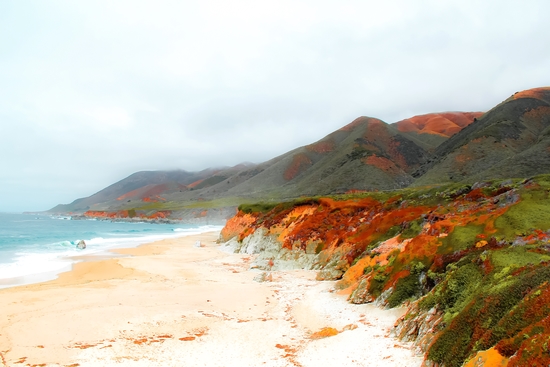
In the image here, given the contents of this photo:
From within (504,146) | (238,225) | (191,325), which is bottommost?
(191,325)

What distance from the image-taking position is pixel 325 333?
13.4 meters

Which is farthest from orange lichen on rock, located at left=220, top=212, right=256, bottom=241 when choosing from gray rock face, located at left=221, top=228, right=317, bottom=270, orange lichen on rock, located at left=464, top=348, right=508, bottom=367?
orange lichen on rock, located at left=464, top=348, right=508, bottom=367

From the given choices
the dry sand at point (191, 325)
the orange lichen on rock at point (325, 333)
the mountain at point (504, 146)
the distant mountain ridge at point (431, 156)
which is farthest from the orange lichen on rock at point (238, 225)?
the mountain at point (504, 146)

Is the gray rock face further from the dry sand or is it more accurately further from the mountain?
the mountain

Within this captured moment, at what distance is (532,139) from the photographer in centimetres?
10275

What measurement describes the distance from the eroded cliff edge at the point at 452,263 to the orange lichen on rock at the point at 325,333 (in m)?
2.42

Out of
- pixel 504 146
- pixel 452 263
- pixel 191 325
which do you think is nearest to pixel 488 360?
pixel 452 263

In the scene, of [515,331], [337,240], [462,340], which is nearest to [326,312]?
[462,340]

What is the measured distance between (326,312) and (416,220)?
1052cm

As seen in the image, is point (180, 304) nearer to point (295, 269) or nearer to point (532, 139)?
point (295, 269)

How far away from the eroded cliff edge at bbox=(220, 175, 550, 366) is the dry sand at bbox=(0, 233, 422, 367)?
4.98 ft

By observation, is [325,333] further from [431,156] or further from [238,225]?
[431,156]

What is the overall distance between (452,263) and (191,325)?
12.2 m

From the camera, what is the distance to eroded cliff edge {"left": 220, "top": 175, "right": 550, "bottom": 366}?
788 centimetres
